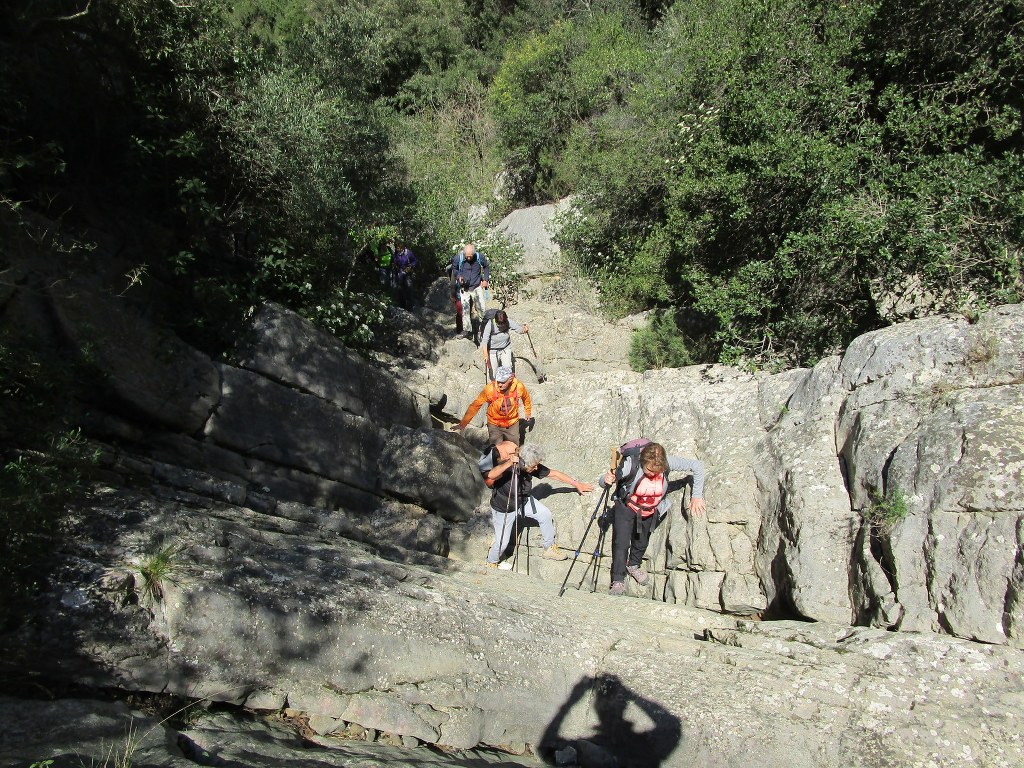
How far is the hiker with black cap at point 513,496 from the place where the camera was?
8586 millimetres

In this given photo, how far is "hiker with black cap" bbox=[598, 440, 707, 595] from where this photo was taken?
7.86 metres

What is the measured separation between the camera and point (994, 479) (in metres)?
5.97

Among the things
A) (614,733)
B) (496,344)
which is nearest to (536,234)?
(496,344)

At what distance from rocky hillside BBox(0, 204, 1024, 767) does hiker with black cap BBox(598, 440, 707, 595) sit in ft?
1.16

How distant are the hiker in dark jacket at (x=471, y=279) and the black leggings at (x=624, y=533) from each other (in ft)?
22.6

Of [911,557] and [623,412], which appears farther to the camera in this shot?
[623,412]

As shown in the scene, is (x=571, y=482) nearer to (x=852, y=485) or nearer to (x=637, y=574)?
(x=637, y=574)

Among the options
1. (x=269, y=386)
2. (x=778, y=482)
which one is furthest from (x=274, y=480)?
(x=778, y=482)

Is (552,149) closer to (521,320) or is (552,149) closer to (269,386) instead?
(521,320)

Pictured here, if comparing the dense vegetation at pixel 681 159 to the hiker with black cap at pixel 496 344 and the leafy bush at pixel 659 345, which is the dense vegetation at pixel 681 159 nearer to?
the leafy bush at pixel 659 345

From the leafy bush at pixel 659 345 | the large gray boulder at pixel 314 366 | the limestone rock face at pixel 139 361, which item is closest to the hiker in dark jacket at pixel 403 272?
the leafy bush at pixel 659 345

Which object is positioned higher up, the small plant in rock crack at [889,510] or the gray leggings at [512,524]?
the small plant in rock crack at [889,510]

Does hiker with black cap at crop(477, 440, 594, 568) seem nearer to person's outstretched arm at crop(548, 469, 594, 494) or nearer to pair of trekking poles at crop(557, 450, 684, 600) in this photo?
person's outstretched arm at crop(548, 469, 594, 494)

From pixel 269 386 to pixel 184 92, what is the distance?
4167mm
